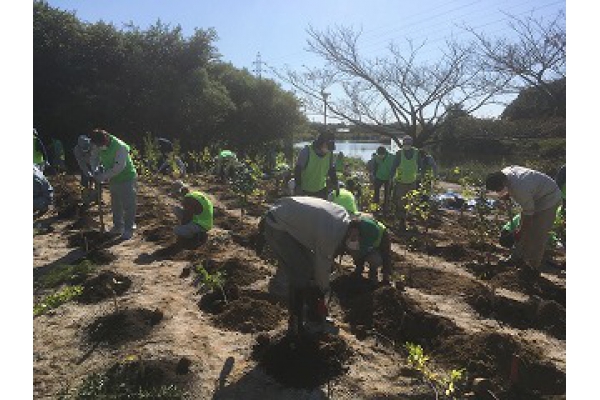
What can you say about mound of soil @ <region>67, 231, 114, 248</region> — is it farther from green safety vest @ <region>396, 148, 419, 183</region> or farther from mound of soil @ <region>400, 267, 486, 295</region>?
green safety vest @ <region>396, 148, 419, 183</region>

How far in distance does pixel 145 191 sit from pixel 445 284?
292 inches

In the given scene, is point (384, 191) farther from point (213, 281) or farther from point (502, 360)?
point (502, 360)

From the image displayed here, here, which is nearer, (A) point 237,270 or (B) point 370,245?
(B) point 370,245

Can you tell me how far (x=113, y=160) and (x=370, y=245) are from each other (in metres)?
3.72

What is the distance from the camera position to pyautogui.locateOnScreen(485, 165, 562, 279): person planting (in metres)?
4.35

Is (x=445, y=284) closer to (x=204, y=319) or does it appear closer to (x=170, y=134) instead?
(x=204, y=319)

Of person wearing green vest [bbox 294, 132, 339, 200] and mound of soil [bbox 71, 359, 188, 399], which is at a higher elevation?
person wearing green vest [bbox 294, 132, 339, 200]

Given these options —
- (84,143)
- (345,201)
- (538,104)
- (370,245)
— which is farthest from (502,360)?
(538,104)

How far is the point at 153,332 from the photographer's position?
339cm

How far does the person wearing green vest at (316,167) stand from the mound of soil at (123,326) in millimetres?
2332

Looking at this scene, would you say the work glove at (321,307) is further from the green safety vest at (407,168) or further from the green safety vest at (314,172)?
the green safety vest at (407,168)

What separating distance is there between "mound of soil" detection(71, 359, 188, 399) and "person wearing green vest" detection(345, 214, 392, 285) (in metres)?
1.33

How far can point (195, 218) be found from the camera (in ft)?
19.2

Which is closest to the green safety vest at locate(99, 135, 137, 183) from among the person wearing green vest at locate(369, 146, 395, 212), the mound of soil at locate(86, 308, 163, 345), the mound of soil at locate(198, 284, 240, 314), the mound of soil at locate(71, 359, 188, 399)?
the mound of soil at locate(198, 284, 240, 314)
